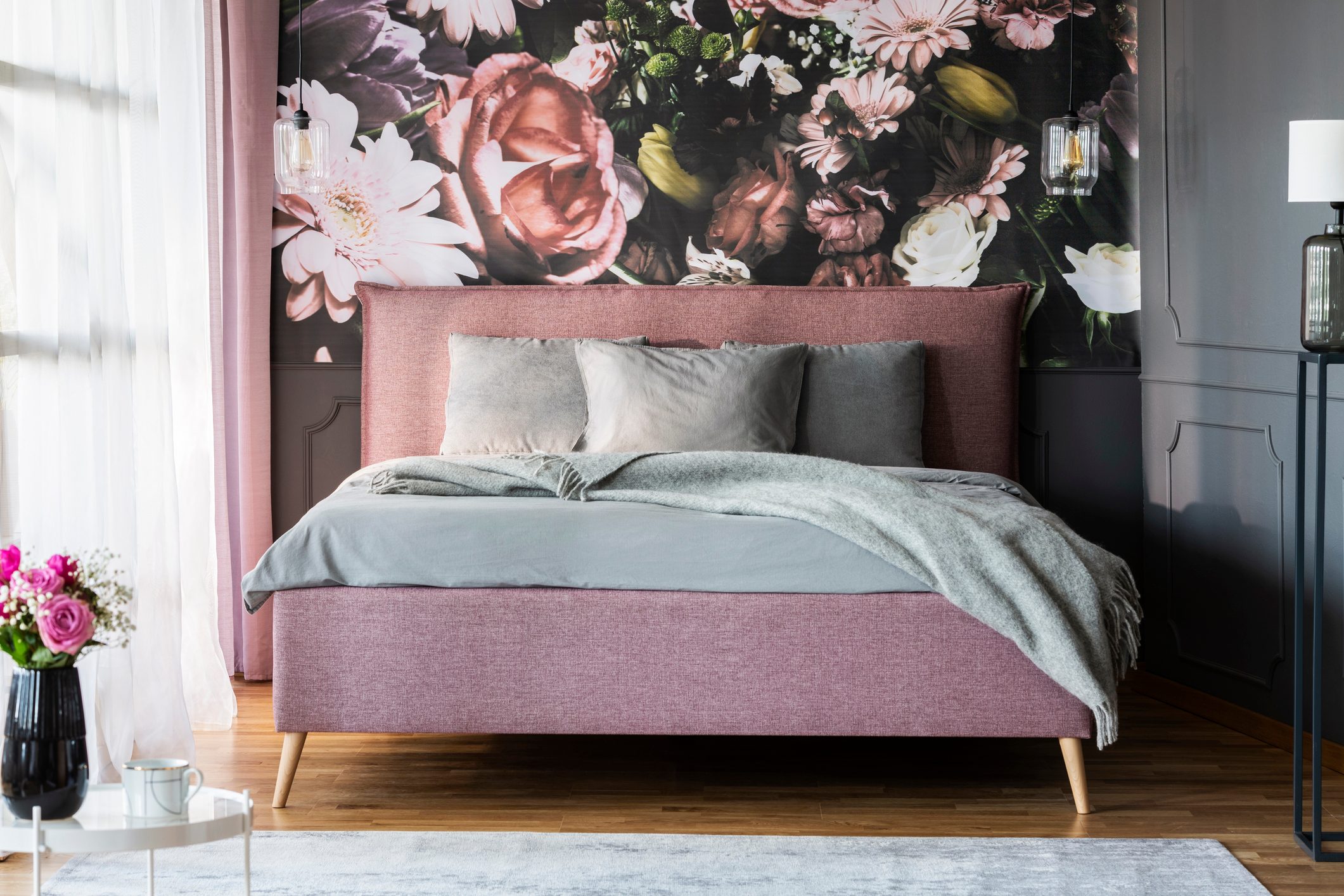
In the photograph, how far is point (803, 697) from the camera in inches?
102

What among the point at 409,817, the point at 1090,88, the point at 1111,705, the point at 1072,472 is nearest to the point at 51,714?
the point at 409,817

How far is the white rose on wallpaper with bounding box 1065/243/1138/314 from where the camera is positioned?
12.6 ft

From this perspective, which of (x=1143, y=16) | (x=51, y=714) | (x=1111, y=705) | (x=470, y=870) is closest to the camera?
(x=51, y=714)

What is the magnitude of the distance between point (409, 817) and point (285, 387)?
5.81 feet

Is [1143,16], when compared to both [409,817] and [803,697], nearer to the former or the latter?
[803,697]

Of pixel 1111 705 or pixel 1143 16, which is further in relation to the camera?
pixel 1143 16

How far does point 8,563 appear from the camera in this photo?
1.72 m

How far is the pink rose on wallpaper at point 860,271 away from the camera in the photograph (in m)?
3.89

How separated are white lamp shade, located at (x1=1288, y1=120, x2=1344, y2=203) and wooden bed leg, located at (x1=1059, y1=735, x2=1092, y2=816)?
1.16 meters

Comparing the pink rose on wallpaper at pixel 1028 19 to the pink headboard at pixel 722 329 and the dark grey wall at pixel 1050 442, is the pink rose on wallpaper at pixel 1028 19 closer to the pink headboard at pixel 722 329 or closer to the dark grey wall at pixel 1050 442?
the pink headboard at pixel 722 329

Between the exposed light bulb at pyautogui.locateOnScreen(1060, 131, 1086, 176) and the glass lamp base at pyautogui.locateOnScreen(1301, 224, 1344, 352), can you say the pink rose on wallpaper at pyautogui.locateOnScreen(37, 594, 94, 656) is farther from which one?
the exposed light bulb at pyautogui.locateOnScreen(1060, 131, 1086, 176)

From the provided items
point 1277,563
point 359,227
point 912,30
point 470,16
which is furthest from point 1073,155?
point 359,227

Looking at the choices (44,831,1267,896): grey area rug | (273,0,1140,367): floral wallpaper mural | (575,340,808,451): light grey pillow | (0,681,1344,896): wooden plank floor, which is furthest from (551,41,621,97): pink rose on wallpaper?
(44,831,1267,896): grey area rug

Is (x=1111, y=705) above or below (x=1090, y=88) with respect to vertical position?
below
